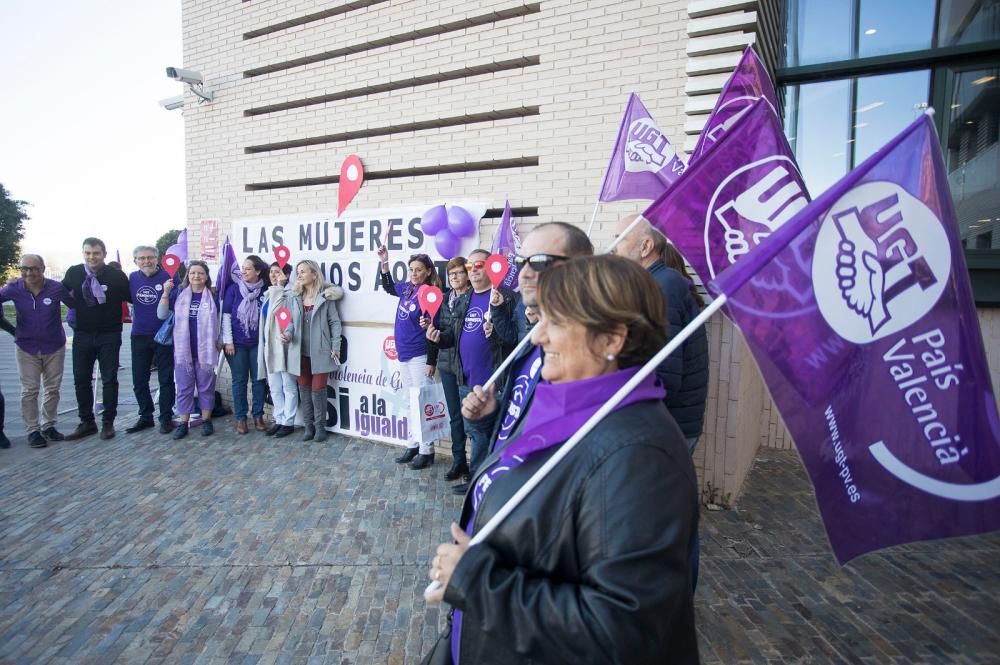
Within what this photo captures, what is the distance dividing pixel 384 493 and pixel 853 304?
166 inches

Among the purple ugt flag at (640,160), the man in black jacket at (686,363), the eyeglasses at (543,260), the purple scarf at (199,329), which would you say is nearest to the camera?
the eyeglasses at (543,260)

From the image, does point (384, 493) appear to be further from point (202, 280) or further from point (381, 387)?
point (202, 280)

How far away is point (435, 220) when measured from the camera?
566cm

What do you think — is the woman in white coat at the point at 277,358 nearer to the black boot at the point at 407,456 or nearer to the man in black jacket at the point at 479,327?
the black boot at the point at 407,456

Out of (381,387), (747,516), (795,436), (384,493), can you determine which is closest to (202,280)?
(381,387)

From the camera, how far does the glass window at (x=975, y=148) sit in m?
4.81

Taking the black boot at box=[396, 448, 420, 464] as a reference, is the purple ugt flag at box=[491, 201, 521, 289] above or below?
above

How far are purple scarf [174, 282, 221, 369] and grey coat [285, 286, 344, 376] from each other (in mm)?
1128

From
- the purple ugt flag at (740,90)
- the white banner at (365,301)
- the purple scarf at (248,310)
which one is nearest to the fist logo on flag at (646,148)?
the purple ugt flag at (740,90)

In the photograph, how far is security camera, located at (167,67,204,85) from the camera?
7125mm

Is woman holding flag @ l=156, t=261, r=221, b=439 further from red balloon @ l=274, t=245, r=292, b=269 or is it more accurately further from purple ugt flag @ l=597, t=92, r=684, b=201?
purple ugt flag @ l=597, t=92, r=684, b=201

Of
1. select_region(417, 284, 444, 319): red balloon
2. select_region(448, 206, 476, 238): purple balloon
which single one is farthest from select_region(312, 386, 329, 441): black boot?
select_region(448, 206, 476, 238): purple balloon

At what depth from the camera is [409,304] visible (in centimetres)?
557

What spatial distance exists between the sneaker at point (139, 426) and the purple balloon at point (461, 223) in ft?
15.1
